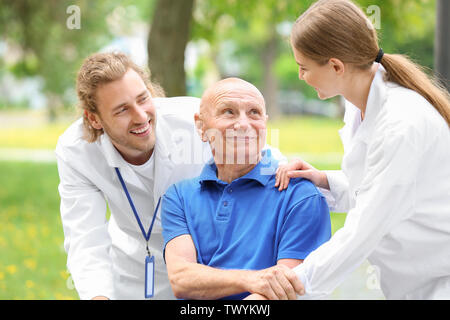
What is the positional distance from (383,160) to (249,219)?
0.69 meters

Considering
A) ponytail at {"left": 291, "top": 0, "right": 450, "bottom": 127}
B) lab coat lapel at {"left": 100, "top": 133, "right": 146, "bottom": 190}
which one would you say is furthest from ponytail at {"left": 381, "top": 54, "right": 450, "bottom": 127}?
lab coat lapel at {"left": 100, "top": 133, "right": 146, "bottom": 190}

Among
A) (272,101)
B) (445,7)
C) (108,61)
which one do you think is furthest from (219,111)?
(272,101)

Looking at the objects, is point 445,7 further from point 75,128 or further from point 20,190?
point 20,190

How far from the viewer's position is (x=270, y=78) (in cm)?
3653

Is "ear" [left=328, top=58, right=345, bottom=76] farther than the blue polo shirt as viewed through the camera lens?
No

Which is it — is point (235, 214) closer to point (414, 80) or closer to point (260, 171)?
point (260, 171)

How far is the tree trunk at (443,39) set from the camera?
12.5 ft

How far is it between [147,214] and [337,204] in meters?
1.07

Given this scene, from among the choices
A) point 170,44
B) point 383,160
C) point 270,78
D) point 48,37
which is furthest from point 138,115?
point 270,78

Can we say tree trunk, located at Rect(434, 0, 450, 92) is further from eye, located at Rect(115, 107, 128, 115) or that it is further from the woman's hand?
eye, located at Rect(115, 107, 128, 115)

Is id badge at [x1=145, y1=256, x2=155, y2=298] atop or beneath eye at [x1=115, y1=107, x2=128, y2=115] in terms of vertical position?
beneath

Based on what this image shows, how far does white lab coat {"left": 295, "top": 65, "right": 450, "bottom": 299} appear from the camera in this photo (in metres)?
2.06

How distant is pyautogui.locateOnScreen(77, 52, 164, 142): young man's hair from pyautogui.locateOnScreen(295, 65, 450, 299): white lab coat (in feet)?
3.93

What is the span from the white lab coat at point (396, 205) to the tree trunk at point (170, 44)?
16.3 feet
